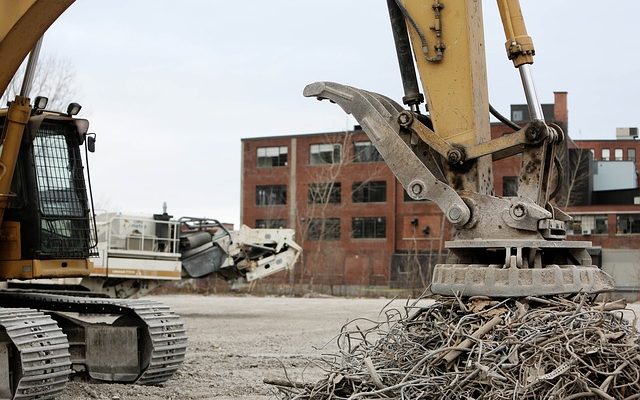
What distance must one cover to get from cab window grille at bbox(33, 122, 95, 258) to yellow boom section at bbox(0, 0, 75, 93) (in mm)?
1368

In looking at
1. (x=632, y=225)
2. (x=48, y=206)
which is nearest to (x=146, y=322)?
(x=48, y=206)

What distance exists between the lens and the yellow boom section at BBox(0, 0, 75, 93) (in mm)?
7031

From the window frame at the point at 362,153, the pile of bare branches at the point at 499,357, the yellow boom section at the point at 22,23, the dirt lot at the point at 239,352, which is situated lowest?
the dirt lot at the point at 239,352

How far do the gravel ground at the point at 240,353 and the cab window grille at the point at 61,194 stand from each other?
1.34 m

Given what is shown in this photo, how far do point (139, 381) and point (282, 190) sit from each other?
4702 cm

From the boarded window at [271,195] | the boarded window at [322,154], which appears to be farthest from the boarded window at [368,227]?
the boarded window at [271,195]

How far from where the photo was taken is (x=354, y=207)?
52.4 meters

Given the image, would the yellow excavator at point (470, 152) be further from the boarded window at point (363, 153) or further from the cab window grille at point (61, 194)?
the boarded window at point (363, 153)

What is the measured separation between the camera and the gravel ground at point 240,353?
8.17 meters

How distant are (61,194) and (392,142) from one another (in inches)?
174

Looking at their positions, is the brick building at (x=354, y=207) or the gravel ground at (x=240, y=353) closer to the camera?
the gravel ground at (x=240, y=353)

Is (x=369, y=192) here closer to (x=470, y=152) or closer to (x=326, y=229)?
(x=326, y=229)

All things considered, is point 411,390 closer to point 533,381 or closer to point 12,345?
point 533,381

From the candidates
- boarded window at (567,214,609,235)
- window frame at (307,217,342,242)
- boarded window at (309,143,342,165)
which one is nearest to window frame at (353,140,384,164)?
boarded window at (309,143,342,165)
